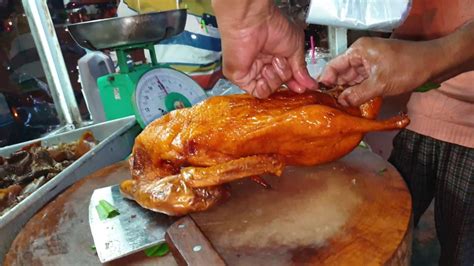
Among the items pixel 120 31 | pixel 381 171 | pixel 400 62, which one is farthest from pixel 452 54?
pixel 120 31

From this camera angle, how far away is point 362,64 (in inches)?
51.8

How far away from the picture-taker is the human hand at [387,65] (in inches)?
47.8

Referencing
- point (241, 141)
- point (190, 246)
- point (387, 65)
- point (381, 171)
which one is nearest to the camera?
point (190, 246)

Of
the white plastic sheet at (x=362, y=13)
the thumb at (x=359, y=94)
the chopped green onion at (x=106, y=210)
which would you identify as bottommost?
the chopped green onion at (x=106, y=210)

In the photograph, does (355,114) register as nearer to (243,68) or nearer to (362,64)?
(362,64)

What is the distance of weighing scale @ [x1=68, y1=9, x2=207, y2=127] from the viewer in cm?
210

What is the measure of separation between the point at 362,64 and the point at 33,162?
6.59 ft

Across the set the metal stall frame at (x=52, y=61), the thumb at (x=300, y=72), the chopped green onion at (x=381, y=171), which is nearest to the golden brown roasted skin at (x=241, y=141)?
the thumb at (x=300, y=72)

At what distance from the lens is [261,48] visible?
1.38 meters

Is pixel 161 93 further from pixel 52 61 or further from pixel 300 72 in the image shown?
pixel 52 61

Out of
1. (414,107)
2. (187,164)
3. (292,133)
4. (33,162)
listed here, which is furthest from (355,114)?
(33,162)

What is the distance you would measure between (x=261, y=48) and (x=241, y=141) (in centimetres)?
35

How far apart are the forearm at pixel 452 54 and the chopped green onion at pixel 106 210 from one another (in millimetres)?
1198

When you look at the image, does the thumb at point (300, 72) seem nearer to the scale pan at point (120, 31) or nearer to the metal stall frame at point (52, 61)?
the scale pan at point (120, 31)
